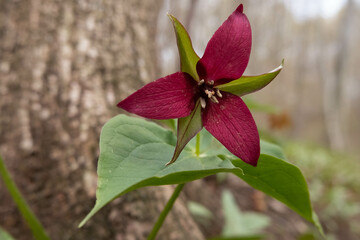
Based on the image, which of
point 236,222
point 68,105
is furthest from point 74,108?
point 236,222

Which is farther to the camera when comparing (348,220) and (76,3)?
(348,220)

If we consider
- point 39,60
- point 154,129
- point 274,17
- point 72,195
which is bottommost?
point 72,195

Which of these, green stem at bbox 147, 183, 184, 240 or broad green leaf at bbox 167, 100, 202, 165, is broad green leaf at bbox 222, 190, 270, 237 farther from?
broad green leaf at bbox 167, 100, 202, 165

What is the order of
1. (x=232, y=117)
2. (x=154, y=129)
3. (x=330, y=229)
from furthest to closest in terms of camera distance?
(x=330, y=229), (x=154, y=129), (x=232, y=117)

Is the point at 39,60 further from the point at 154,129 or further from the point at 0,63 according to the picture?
the point at 154,129

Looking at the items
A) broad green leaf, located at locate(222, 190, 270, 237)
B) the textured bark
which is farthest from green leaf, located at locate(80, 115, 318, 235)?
broad green leaf, located at locate(222, 190, 270, 237)

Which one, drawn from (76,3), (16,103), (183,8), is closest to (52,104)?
(16,103)
